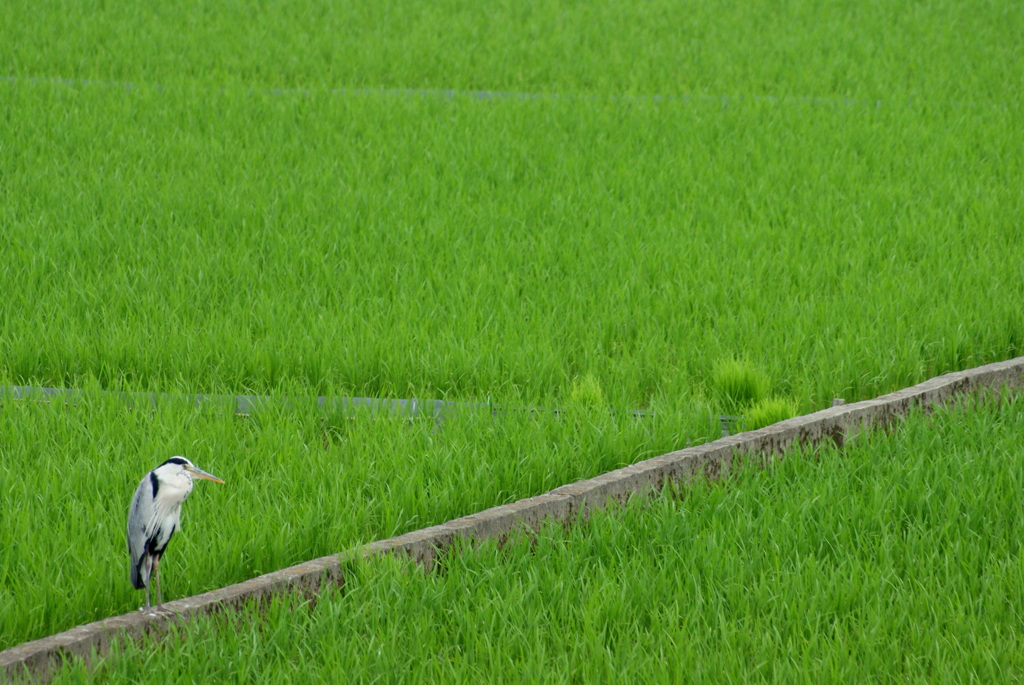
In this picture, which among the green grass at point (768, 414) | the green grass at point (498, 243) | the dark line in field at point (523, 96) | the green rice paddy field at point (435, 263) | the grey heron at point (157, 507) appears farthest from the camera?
the dark line in field at point (523, 96)

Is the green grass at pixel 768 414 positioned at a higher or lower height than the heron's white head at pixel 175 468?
lower

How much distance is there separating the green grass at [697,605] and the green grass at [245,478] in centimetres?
29

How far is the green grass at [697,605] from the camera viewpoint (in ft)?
7.98

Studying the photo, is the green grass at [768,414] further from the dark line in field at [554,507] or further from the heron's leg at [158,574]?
the heron's leg at [158,574]

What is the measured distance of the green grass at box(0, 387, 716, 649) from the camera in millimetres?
2783

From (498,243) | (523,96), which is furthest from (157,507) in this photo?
(523,96)

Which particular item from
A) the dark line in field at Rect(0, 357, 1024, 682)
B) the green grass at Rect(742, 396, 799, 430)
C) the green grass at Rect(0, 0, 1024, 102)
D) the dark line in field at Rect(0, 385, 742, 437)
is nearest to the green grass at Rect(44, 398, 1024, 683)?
the dark line in field at Rect(0, 357, 1024, 682)

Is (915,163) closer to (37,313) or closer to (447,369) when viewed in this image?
(447,369)

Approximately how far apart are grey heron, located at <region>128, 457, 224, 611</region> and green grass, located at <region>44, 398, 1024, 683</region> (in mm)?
244

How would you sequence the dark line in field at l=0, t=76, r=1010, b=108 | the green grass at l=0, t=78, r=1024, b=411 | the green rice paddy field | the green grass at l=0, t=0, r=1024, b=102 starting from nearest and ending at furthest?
the green rice paddy field, the green grass at l=0, t=78, r=1024, b=411, the dark line in field at l=0, t=76, r=1010, b=108, the green grass at l=0, t=0, r=1024, b=102

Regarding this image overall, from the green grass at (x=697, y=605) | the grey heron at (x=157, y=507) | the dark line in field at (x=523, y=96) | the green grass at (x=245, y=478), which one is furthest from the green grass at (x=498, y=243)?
the grey heron at (x=157, y=507)

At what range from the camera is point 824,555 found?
2988 millimetres

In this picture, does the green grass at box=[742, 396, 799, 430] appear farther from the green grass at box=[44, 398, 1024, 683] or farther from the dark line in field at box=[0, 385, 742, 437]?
the green grass at box=[44, 398, 1024, 683]

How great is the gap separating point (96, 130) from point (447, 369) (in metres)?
5.08
